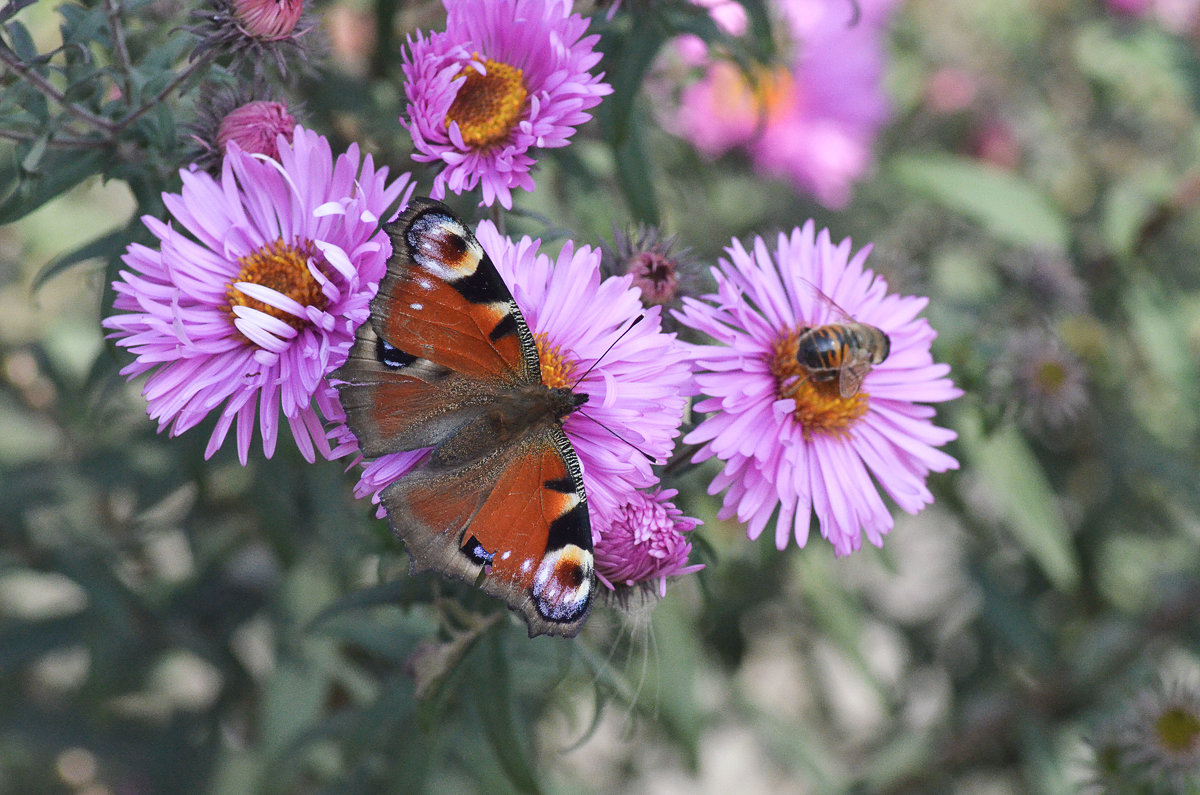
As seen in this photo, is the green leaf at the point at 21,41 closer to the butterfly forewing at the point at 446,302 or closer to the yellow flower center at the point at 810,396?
the butterfly forewing at the point at 446,302

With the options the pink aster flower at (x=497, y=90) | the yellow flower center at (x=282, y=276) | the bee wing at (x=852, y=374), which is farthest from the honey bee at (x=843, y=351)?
the yellow flower center at (x=282, y=276)

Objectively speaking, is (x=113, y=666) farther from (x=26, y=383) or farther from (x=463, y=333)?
(x=463, y=333)

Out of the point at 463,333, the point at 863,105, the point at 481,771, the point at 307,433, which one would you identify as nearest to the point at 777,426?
the point at 463,333

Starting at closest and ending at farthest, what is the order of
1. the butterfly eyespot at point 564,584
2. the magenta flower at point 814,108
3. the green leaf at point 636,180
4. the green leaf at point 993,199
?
the butterfly eyespot at point 564,584
the green leaf at point 636,180
the green leaf at point 993,199
the magenta flower at point 814,108

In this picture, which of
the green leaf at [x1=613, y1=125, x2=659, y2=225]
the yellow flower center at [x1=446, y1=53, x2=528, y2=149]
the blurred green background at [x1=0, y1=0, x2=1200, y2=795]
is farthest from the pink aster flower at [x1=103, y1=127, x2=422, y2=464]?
the green leaf at [x1=613, y1=125, x2=659, y2=225]

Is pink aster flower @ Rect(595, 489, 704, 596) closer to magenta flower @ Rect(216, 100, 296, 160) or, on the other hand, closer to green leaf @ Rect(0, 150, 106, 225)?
magenta flower @ Rect(216, 100, 296, 160)
